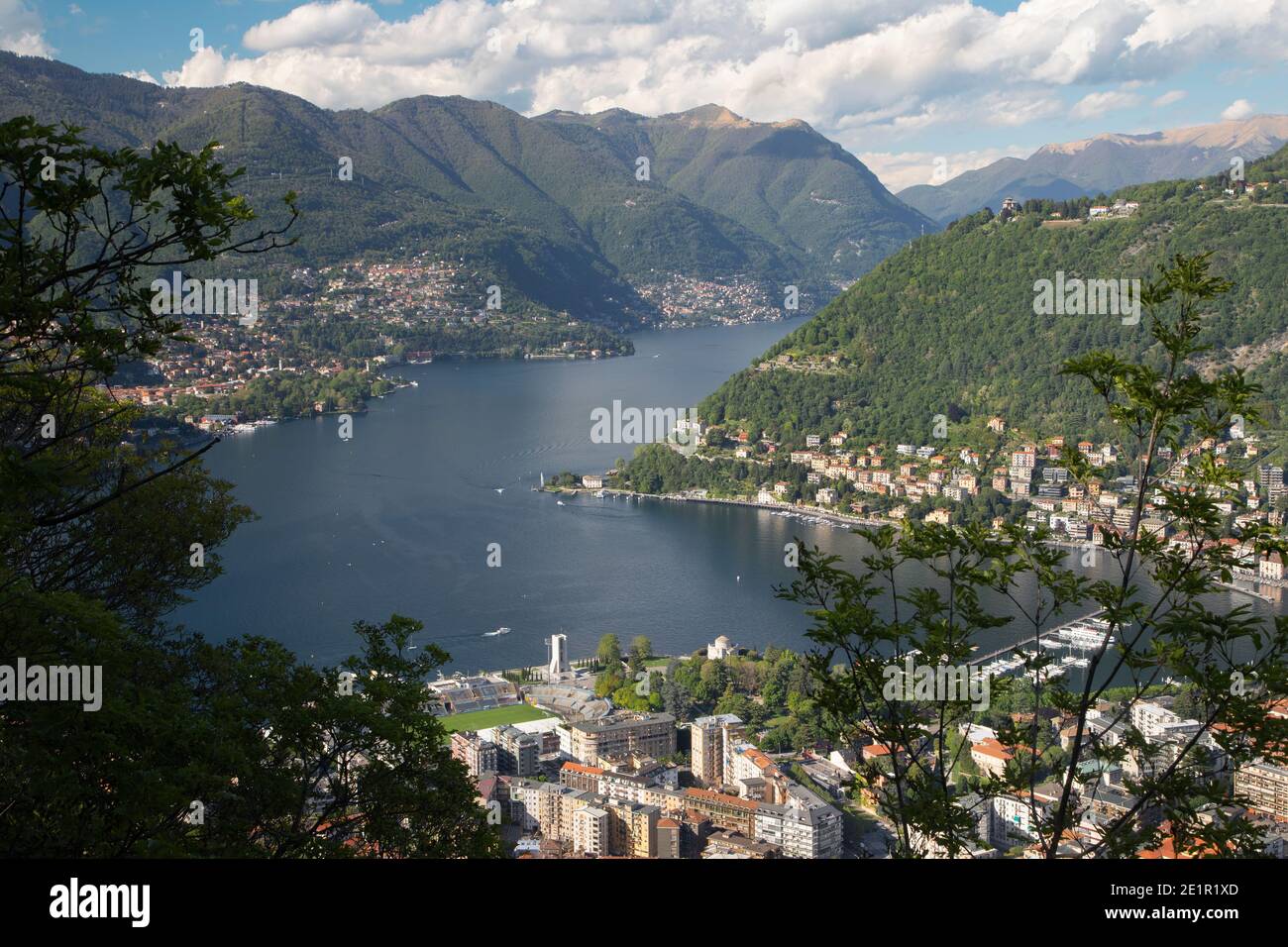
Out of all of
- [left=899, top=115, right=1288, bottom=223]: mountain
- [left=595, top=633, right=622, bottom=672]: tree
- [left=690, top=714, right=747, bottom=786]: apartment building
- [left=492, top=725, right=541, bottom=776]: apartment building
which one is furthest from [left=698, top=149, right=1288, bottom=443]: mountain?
[left=899, top=115, right=1288, bottom=223]: mountain

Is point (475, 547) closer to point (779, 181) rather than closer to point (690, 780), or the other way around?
point (690, 780)

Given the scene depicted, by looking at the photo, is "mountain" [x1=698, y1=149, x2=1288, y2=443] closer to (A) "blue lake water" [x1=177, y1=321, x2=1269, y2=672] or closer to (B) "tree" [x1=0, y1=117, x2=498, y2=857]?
(A) "blue lake water" [x1=177, y1=321, x2=1269, y2=672]

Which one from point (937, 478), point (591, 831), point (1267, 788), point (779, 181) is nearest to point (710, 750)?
point (591, 831)

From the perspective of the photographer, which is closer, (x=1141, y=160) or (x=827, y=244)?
(x=827, y=244)

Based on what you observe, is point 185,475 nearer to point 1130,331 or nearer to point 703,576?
point 703,576

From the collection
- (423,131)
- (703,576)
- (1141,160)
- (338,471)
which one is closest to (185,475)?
(703,576)

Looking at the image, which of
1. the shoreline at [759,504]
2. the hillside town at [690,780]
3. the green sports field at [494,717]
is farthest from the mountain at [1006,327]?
the green sports field at [494,717]
